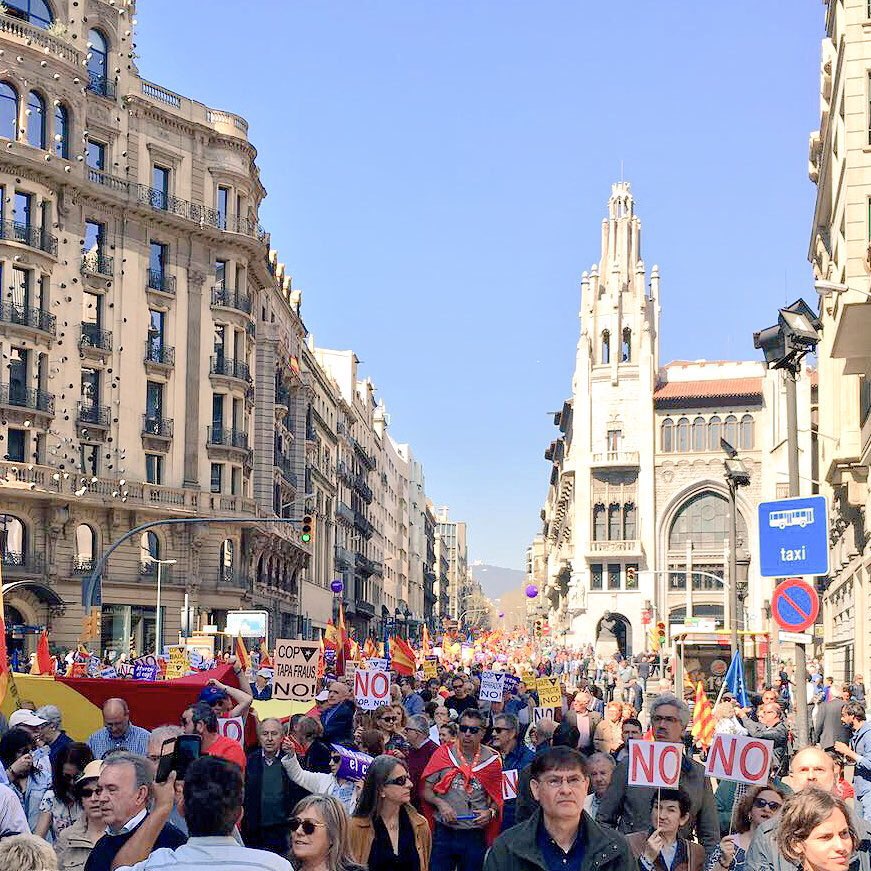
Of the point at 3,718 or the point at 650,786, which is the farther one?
the point at 3,718

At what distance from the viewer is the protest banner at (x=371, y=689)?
14.5 m

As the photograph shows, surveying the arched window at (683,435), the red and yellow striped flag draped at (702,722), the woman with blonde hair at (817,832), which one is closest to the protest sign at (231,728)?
the woman with blonde hair at (817,832)

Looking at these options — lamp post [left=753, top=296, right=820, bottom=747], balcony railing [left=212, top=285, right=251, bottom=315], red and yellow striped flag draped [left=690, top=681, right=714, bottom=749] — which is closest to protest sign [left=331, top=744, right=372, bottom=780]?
lamp post [left=753, top=296, right=820, bottom=747]

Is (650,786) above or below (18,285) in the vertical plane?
below

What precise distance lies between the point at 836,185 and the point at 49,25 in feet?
94.9

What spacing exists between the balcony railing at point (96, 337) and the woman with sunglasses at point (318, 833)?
47.3 m

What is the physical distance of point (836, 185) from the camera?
34594 mm

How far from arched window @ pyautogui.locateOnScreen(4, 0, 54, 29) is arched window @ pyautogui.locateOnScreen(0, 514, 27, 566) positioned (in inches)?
656

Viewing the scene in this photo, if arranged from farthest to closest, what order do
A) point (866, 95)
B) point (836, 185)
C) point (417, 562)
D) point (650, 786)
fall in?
point (417, 562), point (836, 185), point (866, 95), point (650, 786)

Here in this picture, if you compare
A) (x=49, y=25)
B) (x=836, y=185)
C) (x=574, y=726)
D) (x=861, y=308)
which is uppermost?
(x=49, y=25)

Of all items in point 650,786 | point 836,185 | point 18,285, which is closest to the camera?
point 650,786

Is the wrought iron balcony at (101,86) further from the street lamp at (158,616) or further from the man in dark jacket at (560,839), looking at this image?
the man in dark jacket at (560,839)

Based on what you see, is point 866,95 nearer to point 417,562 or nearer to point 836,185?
point 836,185

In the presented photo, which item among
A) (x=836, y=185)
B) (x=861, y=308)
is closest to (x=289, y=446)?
(x=836, y=185)
